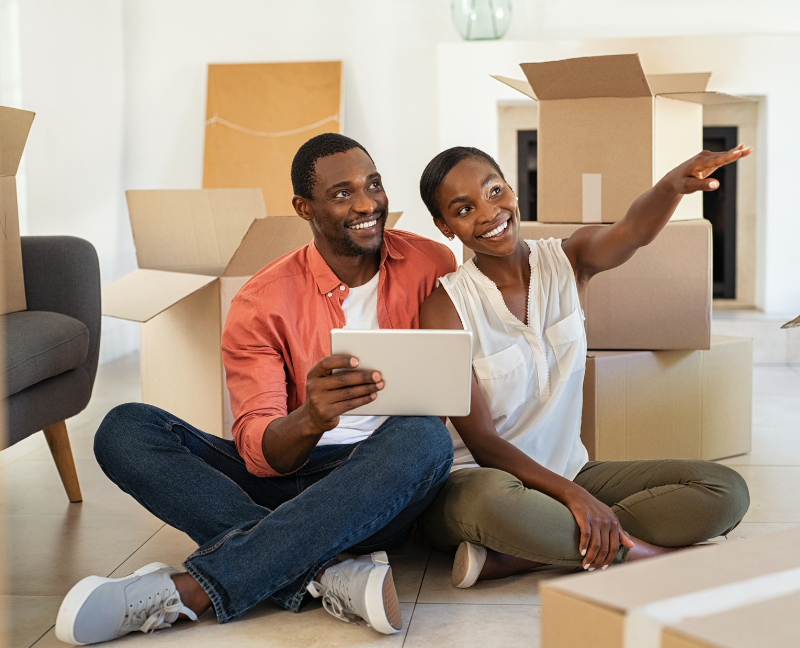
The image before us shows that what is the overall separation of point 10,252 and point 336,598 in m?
1.11

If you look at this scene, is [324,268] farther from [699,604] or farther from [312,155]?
[699,604]

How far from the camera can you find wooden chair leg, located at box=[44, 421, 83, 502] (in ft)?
6.29

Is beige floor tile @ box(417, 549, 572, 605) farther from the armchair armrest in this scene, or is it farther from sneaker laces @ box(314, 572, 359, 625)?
the armchair armrest

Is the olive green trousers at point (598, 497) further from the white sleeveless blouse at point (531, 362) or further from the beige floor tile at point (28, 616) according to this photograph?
the beige floor tile at point (28, 616)

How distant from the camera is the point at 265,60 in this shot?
4141mm

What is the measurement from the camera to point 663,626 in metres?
0.51

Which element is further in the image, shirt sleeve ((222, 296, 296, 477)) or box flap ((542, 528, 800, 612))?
shirt sleeve ((222, 296, 296, 477))

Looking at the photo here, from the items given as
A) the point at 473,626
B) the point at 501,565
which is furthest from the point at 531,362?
the point at 473,626

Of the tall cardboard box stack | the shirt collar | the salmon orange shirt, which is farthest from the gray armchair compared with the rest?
the tall cardboard box stack

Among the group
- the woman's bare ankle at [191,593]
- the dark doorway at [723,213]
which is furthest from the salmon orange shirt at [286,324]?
the dark doorway at [723,213]

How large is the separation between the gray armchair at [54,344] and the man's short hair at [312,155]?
64cm

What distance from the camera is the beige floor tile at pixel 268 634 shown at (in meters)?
1.24

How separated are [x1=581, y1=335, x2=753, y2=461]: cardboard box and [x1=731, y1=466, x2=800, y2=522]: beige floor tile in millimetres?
124

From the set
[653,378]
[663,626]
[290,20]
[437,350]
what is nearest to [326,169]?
[437,350]
